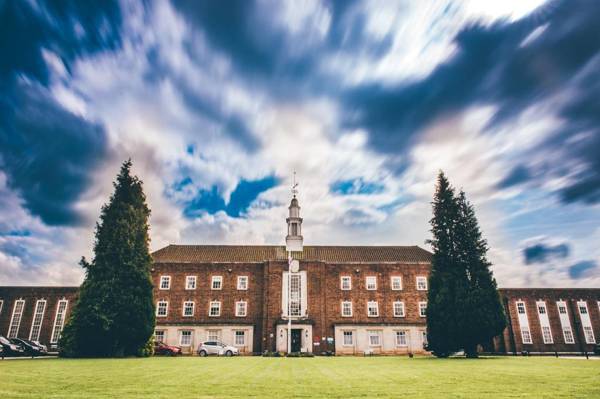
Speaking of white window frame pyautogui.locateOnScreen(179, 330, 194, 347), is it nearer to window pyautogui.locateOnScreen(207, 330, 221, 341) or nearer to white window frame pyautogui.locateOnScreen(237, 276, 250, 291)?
window pyautogui.locateOnScreen(207, 330, 221, 341)

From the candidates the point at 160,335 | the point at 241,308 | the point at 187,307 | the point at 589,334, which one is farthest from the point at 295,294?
the point at 589,334

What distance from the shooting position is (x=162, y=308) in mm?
43625

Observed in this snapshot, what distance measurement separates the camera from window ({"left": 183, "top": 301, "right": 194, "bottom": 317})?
43.4 meters

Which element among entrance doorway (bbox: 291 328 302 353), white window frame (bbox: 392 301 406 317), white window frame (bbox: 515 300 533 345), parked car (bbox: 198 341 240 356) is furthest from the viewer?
white window frame (bbox: 392 301 406 317)

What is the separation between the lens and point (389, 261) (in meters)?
46.8

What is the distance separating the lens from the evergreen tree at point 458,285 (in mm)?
27812

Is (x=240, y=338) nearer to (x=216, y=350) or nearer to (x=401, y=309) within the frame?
(x=216, y=350)

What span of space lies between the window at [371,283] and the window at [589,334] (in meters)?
23.4

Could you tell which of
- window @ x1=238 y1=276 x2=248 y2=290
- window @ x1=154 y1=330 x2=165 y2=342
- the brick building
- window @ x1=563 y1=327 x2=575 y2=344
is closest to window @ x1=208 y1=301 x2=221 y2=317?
the brick building

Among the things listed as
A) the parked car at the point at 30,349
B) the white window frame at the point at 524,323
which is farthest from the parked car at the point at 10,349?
the white window frame at the point at 524,323

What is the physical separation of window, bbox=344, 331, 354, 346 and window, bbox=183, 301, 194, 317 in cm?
1742

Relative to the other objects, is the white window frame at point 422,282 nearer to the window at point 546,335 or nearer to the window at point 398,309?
the window at point 398,309

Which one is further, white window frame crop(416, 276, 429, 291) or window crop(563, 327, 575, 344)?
white window frame crop(416, 276, 429, 291)

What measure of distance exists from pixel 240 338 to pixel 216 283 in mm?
6805
